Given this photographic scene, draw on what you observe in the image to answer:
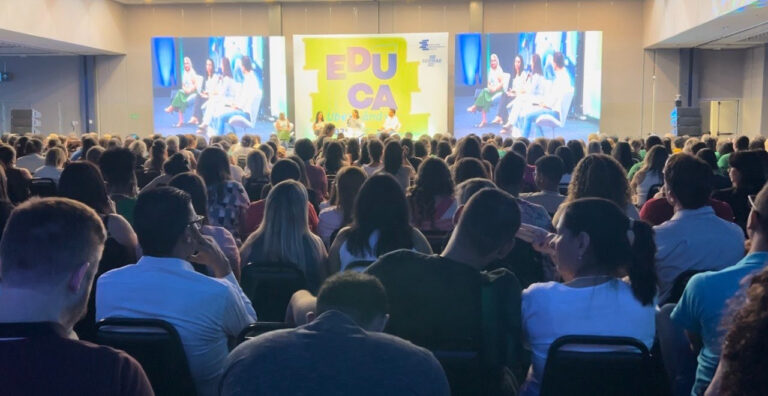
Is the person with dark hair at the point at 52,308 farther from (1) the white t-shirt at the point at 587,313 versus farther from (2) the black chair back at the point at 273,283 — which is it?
(2) the black chair back at the point at 273,283

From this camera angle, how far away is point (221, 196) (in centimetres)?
550

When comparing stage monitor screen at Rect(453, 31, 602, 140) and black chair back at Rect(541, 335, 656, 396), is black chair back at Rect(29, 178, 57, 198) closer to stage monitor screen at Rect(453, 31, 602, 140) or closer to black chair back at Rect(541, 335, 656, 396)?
black chair back at Rect(541, 335, 656, 396)

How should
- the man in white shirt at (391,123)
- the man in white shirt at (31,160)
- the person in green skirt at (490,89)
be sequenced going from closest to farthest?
the man in white shirt at (31,160)
the man in white shirt at (391,123)
the person in green skirt at (490,89)

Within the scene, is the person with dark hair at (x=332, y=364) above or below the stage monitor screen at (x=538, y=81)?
below

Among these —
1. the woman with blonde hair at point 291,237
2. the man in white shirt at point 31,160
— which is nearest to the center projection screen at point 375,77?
the man in white shirt at point 31,160

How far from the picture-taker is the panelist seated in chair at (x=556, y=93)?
1836 cm

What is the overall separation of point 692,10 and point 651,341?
1452 centimetres

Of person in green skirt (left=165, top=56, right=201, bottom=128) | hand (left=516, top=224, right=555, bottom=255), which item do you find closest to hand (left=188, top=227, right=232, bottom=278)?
hand (left=516, top=224, right=555, bottom=255)

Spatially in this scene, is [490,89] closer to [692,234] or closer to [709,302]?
[692,234]

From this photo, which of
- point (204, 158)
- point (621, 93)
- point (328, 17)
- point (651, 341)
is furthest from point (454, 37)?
point (651, 341)

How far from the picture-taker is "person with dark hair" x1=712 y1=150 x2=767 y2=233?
17.8ft

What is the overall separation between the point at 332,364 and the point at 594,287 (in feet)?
3.95

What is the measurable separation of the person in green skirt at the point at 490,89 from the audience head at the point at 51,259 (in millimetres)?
17813

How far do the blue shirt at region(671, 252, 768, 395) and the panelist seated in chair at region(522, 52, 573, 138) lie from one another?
1625 centimetres
